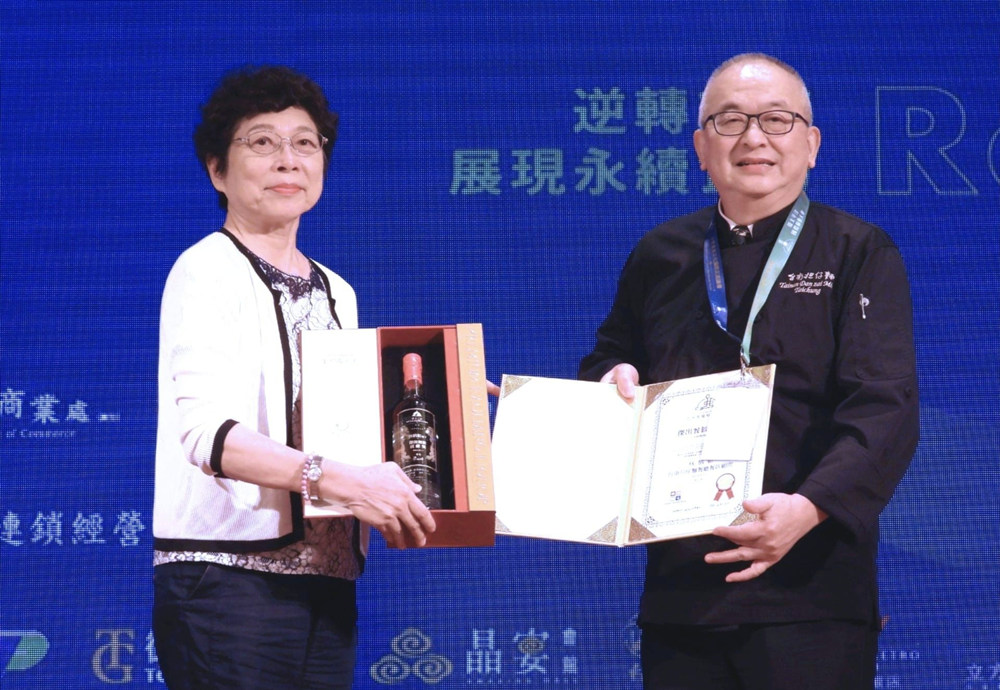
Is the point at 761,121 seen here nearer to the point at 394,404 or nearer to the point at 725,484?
the point at 725,484

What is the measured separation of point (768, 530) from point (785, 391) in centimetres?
26

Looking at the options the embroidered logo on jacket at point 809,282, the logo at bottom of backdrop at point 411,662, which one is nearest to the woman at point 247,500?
the embroidered logo on jacket at point 809,282

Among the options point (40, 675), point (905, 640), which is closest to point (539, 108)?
point (905, 640)

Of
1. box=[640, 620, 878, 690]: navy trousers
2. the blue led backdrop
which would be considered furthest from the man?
the blue led backdrop

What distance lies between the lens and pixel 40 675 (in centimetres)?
301

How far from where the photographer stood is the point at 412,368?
2035 mm

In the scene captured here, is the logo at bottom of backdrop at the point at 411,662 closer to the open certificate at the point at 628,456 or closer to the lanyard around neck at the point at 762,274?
the open certificate at the point at 628,456

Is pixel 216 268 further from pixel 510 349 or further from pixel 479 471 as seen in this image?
pixel 510 349

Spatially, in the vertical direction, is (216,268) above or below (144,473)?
above

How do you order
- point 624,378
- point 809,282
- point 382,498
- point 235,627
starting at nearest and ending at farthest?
1. point 382,498
2. point 235,627
3. point 809,282
4. point 624,378

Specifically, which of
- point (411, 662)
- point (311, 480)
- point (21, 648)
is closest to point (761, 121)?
point (311, 480)

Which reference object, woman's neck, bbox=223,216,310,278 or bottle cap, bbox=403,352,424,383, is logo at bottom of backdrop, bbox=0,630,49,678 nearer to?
Answer: woman's neck, bbox=223,216,310,278

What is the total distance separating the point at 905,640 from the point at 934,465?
1.44 ft

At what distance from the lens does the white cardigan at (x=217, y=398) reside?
1934mm
